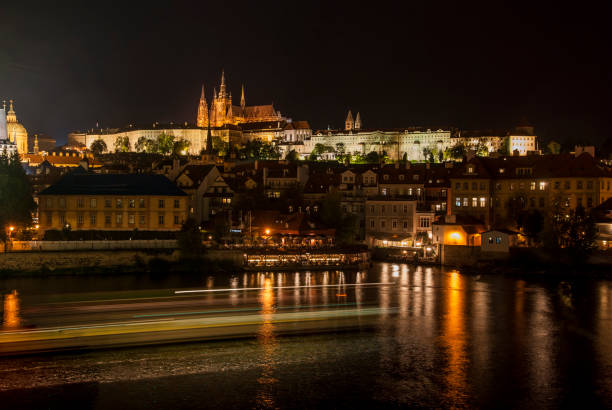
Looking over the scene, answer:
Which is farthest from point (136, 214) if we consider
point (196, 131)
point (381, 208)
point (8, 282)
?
point (196, 131)

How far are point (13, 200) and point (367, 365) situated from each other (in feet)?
88.1

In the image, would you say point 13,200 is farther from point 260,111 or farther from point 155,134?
point 260,111

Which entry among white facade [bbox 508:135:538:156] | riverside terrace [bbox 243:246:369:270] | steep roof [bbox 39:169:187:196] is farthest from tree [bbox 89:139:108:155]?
riverside terrace [bbox 243:246:369:270]

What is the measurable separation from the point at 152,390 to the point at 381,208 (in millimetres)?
30972

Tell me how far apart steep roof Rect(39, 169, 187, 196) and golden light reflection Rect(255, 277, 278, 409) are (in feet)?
53.4

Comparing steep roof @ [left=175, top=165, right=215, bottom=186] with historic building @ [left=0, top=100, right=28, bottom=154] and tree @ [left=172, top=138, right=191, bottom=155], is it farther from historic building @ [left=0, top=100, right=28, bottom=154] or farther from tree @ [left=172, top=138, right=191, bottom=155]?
historic building @ [left=0, top=100, right=28, bottom=154]

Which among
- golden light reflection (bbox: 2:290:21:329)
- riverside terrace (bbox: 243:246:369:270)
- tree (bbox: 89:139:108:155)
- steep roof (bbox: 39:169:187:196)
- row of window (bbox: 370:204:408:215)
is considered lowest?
golden light reflection (bbox: 2:290:21:329)

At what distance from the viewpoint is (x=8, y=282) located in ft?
103

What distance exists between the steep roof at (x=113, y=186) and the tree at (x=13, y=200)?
5.28 feet

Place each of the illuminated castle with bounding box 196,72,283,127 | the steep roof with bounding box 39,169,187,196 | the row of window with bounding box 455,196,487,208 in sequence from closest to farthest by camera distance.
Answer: the steep roof with bounding box 39,169,187,196
the row of window with bounding box 455,196,487,208
the illuminated castle with bounding box 196,72,283,127

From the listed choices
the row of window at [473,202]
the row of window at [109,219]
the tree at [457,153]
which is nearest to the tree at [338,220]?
the row of window at [473,202]

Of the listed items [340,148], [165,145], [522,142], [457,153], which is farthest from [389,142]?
[165,145]

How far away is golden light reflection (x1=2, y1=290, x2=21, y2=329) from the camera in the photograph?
21984mm

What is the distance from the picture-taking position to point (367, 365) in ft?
62.2
